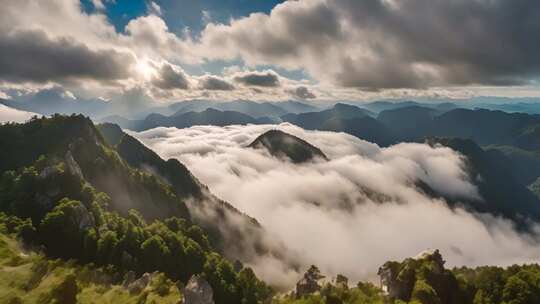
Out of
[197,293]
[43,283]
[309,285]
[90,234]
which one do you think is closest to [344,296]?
[309,285]

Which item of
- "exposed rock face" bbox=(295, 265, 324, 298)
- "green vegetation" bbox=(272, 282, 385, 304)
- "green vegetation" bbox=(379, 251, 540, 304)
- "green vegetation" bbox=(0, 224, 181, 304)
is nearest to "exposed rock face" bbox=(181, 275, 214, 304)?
"green vegetation" bbox=(0, 224, 181, 304)

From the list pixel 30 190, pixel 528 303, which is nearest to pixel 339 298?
pixel 528 303

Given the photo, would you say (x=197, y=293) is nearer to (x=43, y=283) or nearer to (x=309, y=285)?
(x=43, y=283)

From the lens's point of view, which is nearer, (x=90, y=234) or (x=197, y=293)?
(x=197, y=293)

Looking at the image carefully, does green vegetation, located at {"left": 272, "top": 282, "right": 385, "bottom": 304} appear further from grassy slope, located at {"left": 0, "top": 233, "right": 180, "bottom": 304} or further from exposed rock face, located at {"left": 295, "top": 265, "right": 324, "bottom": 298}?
grassy slope, located at {"left": 0, "top": 233, "right": 180, "bottom": 304}

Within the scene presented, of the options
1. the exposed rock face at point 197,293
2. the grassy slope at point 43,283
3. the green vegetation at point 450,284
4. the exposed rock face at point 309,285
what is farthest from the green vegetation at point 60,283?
the green vegetation at point 450,284
